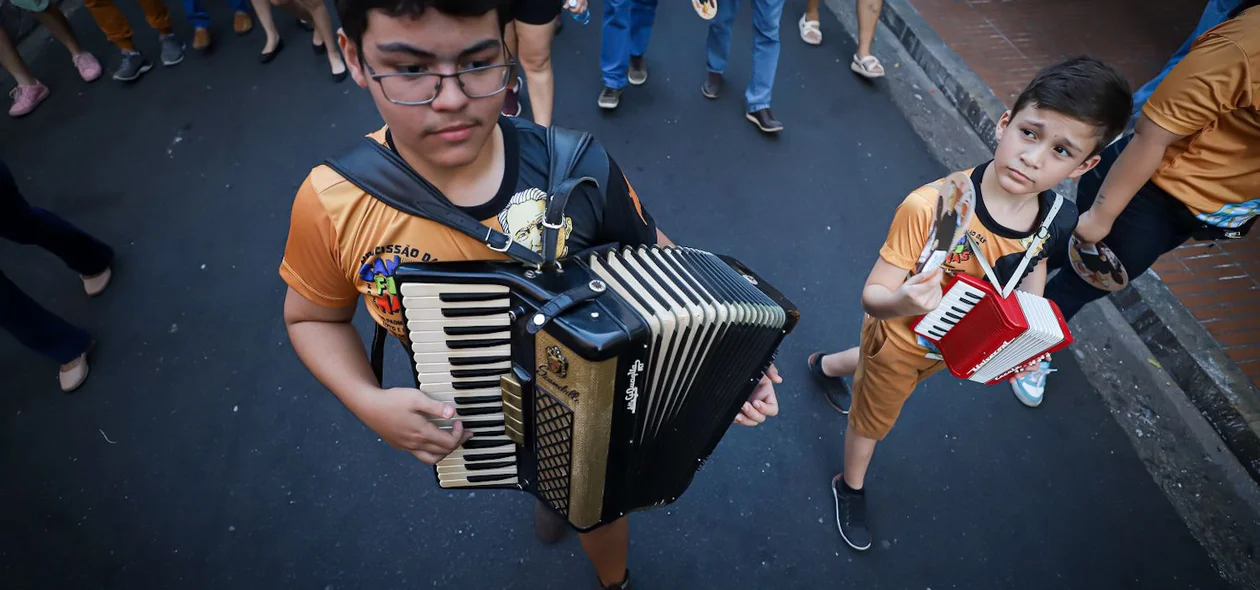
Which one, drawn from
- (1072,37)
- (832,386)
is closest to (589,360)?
(832,386)

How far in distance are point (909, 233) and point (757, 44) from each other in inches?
93.2

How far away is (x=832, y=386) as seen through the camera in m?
2.86

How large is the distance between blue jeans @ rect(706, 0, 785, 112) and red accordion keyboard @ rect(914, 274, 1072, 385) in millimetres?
2283

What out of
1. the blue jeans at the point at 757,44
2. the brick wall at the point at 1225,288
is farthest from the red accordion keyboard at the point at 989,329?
the blue jeans at the point at 757,44

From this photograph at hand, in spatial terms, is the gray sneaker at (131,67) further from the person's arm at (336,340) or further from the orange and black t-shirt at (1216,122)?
the orange and black t-shirt at (1216,122)

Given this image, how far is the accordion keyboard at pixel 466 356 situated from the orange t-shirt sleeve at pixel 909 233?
110 cm

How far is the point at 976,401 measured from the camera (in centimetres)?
290

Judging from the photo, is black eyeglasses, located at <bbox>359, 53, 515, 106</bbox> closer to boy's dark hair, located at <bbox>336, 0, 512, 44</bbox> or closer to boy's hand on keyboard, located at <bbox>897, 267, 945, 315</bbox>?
boy's dark hair, located at <bbox>336, 0, 512, 44</bbox>

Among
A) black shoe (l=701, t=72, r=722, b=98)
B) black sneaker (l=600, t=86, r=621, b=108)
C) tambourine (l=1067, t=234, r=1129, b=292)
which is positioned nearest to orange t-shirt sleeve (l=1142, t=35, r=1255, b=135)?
tambourine (l=1067, t=234, r=1129, b=292)

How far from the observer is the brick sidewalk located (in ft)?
11.3

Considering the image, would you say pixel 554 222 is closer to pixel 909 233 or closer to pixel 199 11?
pixel 909 233

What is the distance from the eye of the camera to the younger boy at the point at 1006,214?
159 cm

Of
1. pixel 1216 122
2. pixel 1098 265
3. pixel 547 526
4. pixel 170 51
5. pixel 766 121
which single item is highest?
pixel 1216 122

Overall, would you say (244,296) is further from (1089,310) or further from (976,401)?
(1089,310)
